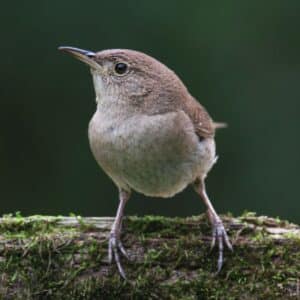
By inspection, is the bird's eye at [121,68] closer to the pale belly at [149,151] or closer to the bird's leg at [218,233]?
the pale belly at [149,151]

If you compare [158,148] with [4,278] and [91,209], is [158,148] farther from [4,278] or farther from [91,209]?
[91,209]

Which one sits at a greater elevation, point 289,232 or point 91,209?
point 289,232

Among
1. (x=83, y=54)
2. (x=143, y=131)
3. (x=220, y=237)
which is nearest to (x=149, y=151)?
(x=143, y=131)

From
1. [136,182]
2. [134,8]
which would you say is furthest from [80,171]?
[136,182]

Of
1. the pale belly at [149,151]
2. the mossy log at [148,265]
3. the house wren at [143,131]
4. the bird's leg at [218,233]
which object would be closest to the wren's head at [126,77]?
the house wren at [143,131]

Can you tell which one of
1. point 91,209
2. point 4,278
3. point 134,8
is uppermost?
point 134,8

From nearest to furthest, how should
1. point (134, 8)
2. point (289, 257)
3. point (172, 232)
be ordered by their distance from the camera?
point (289, 257) < point (172, 232) < point (134, 8)

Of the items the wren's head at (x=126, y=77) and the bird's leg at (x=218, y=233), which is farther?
the wren's head at (x=126, y=77)
